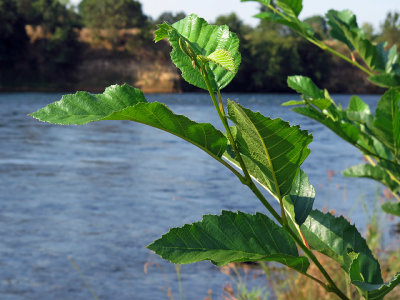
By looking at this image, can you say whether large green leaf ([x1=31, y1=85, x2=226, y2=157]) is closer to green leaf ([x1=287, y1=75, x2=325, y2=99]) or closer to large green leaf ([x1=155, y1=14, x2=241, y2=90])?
large green leaf ([x1=155, y1=14, x2=241, y2=90])

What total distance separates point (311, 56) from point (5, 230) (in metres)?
42.2

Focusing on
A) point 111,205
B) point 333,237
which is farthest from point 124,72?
point 333,237

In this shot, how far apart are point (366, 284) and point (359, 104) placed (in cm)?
75

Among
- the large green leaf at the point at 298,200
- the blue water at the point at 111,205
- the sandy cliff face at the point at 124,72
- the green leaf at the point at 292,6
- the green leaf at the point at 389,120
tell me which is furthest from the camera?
the sandy cliff face at the point at 124,72

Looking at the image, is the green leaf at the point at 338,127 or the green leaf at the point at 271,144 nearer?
the green leaf at the point at 271,144

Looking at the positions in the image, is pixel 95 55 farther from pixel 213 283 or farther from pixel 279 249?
pixel 279 249

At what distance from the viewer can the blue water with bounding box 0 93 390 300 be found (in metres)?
5.18

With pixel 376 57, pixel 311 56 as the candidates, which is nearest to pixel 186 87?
pixel 311 56

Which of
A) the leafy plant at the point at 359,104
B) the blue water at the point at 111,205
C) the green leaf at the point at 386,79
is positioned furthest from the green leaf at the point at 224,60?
the blue water at the point at 111,205

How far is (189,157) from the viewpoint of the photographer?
41.5 ft

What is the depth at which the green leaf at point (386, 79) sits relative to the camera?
4.03 ft

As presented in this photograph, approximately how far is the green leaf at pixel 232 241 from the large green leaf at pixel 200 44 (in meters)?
0.14

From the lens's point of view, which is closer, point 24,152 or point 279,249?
point 279,249

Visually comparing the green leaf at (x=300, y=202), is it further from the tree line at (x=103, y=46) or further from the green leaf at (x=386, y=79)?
the tree line at (x=103, y=46)
